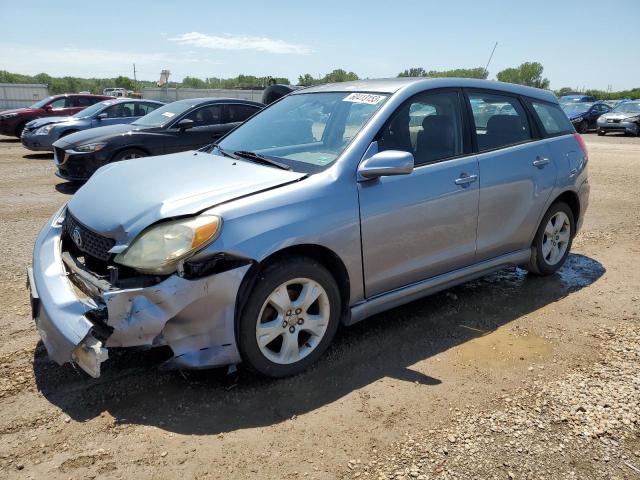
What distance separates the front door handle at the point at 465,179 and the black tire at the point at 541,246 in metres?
1.16

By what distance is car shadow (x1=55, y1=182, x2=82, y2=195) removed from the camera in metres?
8.89

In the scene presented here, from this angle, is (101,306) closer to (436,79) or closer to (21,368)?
(21,368)

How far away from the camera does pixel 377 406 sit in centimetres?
297

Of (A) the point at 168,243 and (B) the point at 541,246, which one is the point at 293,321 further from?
(B) the point at 541,246

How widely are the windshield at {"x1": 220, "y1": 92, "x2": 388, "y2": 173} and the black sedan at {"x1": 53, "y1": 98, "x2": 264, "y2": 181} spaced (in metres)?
4.57

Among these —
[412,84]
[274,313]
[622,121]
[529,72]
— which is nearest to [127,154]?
[412,84]

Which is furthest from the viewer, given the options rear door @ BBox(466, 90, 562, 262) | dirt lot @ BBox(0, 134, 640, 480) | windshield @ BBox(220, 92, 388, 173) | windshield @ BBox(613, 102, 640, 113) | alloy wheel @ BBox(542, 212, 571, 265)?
windshield @ BBox(613, 102, 640, 113)

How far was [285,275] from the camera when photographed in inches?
119

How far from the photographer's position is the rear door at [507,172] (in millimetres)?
4141

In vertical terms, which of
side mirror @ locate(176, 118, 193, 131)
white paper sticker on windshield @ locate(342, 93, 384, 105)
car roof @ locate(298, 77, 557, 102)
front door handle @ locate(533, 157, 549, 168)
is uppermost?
side mirror @ locate(176, 118, 193, 131)

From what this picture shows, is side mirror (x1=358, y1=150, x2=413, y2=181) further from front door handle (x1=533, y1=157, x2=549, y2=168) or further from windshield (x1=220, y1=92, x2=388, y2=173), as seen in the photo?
front door handle (x1=533, y1=157, x2=549, y2=168)

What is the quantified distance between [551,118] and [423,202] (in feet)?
6.97

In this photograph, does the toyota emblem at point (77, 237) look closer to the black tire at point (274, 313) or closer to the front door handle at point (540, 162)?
the black tire at point (274, 313)

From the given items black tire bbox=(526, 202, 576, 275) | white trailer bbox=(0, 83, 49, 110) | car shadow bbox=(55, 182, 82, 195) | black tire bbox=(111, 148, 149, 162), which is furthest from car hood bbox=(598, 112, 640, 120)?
white trailer bbox=(0, 83, 49, 110)
